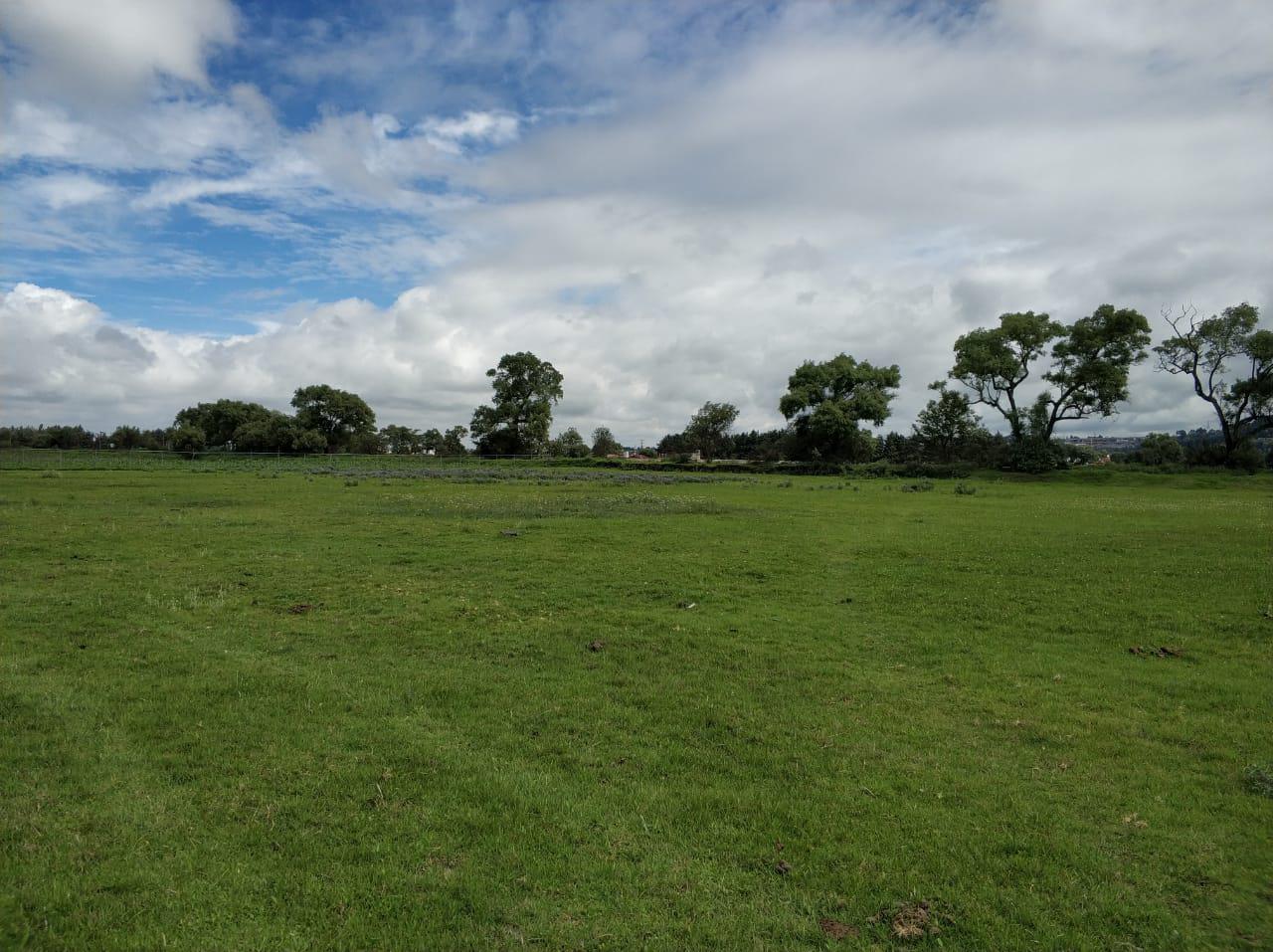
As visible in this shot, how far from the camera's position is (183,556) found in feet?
67.4

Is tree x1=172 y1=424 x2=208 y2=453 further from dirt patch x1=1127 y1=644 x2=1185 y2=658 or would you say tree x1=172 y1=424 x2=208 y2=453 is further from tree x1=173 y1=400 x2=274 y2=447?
dirt patch x1=1127 y1=644 x2=1185 y2=658

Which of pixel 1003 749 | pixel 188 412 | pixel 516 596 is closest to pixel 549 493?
pixel 516 596

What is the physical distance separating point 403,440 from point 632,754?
5928 inches

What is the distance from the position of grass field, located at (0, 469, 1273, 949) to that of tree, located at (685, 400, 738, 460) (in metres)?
131

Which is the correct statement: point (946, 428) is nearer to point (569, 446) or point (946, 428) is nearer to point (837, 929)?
point (569, 446)

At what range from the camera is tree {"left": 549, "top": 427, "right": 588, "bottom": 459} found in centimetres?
12912

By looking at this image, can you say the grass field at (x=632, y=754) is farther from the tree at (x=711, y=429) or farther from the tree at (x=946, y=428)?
the tree at (x=711, y=429)

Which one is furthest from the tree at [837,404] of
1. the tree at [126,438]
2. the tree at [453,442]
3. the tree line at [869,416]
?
the tree at [126,438]

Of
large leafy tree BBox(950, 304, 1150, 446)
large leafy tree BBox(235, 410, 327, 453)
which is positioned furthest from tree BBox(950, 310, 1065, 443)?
large leafy tree BBox(235, 410, 327, 453)

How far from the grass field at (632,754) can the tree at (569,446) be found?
340ft

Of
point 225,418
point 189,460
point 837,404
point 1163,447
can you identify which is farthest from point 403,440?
point 1163,447

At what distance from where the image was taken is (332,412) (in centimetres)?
12500

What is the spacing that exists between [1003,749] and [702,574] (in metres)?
10.8

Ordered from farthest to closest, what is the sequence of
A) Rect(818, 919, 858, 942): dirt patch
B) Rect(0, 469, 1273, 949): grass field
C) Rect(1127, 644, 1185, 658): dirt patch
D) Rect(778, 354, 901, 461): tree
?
Rect(778, 354, 901, 461): tree < Rect(1127, 644, 1185, 658): dirt patch < Rect(0, 469, 1273, 949): grass field < Rect(818, 919, 858, 942): dirt patch
